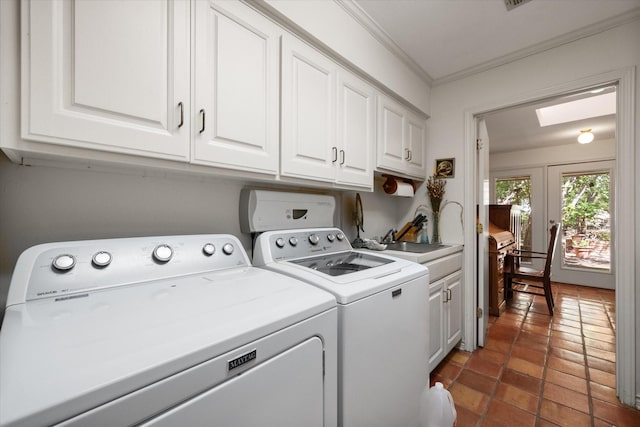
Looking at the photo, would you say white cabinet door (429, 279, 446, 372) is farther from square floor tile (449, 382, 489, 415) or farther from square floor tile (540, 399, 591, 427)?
square floor tile (540, 399, 591, 427)

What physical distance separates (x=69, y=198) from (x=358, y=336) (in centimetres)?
121

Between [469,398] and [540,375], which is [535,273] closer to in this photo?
[540,375]

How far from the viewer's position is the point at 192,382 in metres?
0.54

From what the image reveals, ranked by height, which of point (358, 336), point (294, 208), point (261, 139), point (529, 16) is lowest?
point (358, 336)

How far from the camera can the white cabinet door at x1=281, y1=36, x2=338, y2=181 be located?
52.3 inches

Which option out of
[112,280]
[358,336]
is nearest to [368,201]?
[358,336]

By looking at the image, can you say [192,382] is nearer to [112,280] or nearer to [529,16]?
[112,280]

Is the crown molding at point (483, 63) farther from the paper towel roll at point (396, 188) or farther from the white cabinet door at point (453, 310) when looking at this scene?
the white cabinet door at point (453, 310)

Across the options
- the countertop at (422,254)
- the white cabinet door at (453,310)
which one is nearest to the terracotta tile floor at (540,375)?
the white cabinet door at (453,310)

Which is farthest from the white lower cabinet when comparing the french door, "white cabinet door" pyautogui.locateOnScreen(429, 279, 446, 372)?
the french door

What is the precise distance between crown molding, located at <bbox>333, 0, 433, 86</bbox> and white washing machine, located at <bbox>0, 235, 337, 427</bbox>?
1641mm

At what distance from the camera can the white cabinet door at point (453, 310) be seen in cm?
204

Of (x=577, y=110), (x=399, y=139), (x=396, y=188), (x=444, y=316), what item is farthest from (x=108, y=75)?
(x=577, y=110)

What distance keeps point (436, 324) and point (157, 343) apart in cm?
185
